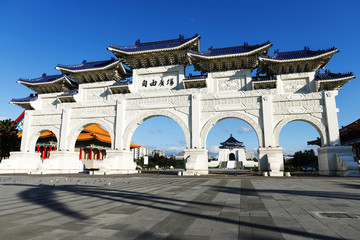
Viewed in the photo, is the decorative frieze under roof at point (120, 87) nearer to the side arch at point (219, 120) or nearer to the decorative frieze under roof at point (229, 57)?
the decorative frieze under roof at point (229, 57)

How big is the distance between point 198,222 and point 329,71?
64.5 feet

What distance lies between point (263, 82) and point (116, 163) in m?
14.4

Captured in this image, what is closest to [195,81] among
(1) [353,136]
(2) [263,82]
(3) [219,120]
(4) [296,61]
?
(3) [219,120]

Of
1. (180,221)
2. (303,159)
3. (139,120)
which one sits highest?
(139,120)

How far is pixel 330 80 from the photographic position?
1791cm

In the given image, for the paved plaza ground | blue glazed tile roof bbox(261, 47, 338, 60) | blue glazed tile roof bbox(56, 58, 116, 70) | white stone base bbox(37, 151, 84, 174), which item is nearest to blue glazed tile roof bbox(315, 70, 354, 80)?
blue glazed tile roof bbox(261, 47, 338, 60)

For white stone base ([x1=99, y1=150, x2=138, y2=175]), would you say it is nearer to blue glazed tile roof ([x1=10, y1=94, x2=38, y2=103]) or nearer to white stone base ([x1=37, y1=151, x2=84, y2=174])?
white stone base ([x1=37, y1=151, x2=84, y2=174])

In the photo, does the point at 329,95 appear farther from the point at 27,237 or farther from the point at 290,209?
the point at 27,237

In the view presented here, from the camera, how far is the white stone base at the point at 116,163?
19.8 m

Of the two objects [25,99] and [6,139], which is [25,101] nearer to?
[25,99]

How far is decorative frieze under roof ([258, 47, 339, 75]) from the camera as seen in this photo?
1836cm

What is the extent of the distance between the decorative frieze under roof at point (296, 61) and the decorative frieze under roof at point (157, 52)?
6471mm

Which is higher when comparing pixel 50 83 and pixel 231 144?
pixel 50 83

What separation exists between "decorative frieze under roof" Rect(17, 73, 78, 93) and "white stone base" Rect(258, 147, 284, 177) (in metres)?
20.4
